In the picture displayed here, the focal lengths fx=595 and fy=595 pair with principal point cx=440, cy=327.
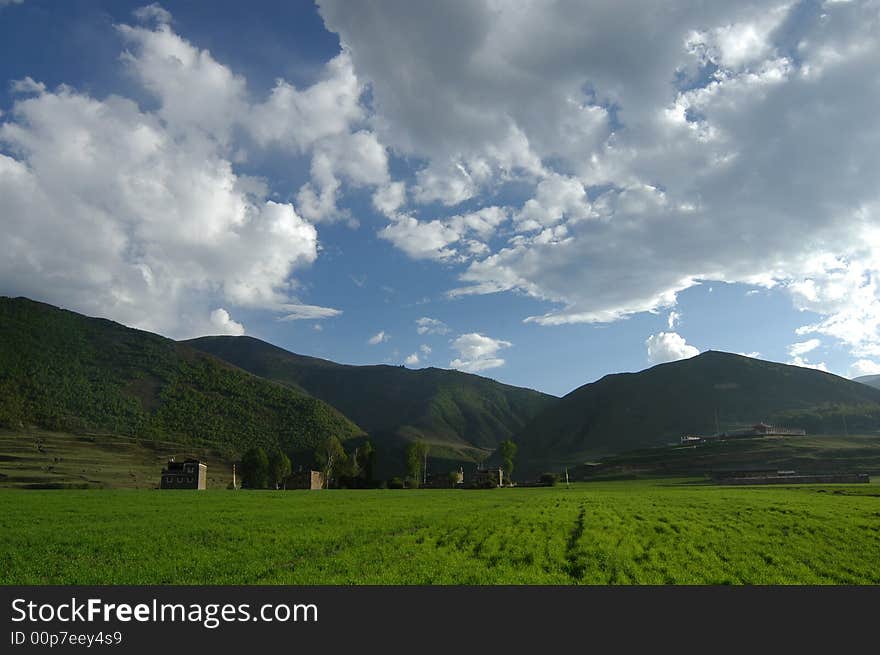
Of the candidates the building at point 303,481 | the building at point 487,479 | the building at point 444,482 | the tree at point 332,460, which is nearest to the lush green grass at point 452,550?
the building at point 303,481

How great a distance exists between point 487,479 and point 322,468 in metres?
59.3

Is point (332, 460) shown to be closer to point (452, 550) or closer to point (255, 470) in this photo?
point (255, 470)

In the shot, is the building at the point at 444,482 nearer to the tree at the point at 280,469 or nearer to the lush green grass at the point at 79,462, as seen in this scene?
the tree at the point at 280,469

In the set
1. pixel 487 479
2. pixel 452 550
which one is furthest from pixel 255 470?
pixel 452 550

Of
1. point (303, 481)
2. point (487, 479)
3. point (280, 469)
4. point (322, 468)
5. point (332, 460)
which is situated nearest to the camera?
point (303, 481)

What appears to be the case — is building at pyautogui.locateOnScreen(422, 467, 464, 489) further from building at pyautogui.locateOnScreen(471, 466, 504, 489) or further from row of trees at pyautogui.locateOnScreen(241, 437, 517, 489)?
building at pyautogui.locateOnScreen(471, 466, 504, 489)

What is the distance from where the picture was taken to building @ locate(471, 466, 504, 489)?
16450 cm

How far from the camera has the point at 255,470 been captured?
170 meters

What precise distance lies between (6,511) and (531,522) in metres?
44.2

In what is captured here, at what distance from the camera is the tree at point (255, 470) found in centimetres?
16961

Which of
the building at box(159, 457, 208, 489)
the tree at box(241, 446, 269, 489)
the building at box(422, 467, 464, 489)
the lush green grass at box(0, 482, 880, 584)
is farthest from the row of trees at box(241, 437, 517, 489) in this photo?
the lush green grass at box(0, 482, 880, 584)
